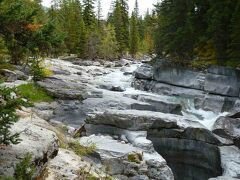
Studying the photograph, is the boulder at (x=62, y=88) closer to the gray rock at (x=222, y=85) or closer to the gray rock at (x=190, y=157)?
the gray rock at (x=190, y=157)

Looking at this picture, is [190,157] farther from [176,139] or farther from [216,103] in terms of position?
[216,103]

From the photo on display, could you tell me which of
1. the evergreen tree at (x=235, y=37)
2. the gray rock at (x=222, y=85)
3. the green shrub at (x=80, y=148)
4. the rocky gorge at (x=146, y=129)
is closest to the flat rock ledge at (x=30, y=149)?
the rocky gorge at (x=146, y=129)

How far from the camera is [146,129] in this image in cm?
1634

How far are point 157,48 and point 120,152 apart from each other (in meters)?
24.4

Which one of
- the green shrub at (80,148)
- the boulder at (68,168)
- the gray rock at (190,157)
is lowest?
the gray rock at (190,157)

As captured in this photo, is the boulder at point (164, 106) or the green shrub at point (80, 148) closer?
the green shrub at point (80, 148)

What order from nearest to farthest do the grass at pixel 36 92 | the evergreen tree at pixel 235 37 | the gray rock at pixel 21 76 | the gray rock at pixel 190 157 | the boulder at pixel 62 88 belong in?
the gray rock at pixel 190 157 < the grass at pixel 36 92 < the boulder at pixel 62 88 < the gray rock at pixel 21 76 < the evergreen tree at pixel 235 37

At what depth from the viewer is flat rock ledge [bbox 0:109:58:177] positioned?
757cm

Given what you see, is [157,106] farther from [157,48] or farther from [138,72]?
[157,48]

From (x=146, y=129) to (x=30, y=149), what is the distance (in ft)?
28.6

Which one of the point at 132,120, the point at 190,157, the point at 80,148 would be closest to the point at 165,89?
the point at 190,157

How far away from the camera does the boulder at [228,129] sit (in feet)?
61.2

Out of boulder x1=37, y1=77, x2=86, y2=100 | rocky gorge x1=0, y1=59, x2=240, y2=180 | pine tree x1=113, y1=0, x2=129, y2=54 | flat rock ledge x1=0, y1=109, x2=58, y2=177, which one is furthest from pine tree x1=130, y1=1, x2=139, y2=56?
flat rock ledge x1=0, y1=109, x2=58, y2=177

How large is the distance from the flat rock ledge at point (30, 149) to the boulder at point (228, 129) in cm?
1178
